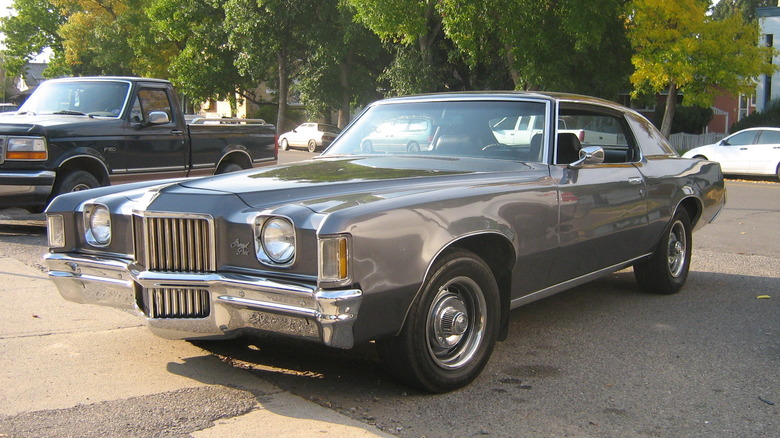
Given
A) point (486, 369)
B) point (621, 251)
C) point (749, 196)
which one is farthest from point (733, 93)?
point (486, 369)

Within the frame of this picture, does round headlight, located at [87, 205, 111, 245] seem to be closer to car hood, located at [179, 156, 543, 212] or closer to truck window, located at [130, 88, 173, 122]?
car hood, located at [179, 156, 543, 212]

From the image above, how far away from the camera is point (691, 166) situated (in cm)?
693

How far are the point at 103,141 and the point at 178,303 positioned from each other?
6267 millimetres

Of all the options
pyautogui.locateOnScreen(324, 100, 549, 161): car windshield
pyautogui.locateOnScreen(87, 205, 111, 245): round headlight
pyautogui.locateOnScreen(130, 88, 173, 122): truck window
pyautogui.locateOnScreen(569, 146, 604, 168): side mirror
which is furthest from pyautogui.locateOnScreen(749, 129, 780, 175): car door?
pyautogui.locateOnScreen(87, 205, 111, 245): round headlight

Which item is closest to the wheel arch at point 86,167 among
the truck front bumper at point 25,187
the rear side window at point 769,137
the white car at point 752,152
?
the truck front bumper at point 25,187

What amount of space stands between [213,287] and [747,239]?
8.26 metres

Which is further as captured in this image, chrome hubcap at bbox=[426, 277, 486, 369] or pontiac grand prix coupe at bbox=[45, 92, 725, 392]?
chrome hubcap at bbox=[426, 277, 486, 369]

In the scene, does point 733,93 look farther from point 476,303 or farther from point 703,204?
point 476,303

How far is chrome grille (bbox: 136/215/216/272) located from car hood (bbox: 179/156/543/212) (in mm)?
259

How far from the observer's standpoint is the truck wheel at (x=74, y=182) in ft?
29.8

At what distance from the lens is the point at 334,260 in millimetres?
3523

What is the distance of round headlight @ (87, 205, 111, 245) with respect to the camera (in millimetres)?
4445

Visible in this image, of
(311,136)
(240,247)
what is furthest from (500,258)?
(311,136)

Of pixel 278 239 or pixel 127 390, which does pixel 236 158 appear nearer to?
pixel 127 390
